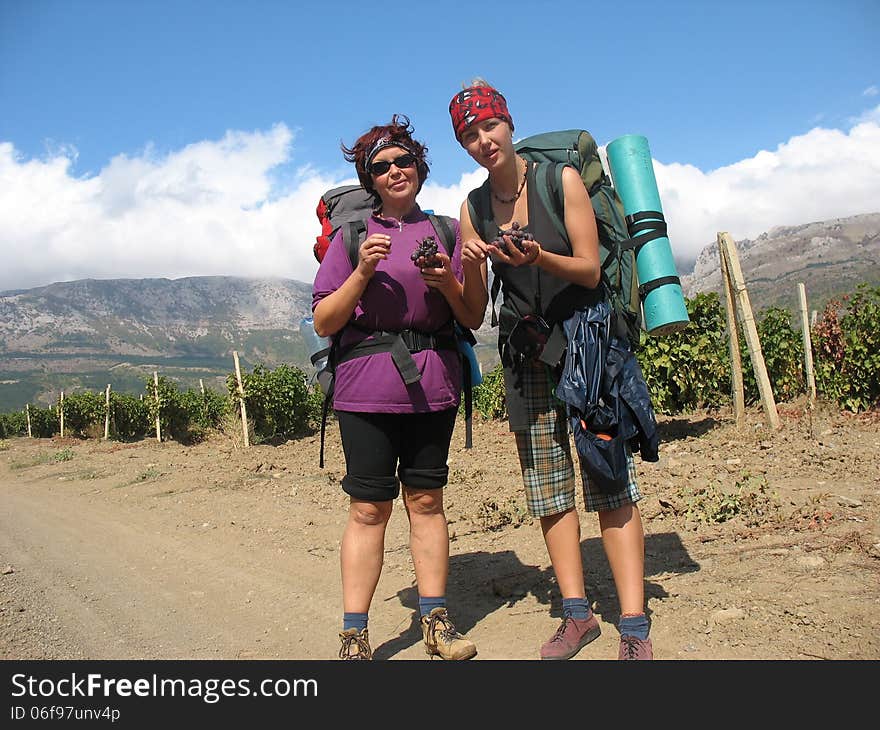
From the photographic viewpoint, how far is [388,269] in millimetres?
2666

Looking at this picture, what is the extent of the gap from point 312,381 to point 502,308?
0.97 m

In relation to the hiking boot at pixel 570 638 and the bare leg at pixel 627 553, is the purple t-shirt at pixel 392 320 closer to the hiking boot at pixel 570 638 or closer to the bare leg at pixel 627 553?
the bare leg at pixel 627 553

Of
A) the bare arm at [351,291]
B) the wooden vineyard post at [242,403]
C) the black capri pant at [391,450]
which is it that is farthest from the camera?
the wooden vineyard post at [242,403]

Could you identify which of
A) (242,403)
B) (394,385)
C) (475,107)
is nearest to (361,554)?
(394,385)

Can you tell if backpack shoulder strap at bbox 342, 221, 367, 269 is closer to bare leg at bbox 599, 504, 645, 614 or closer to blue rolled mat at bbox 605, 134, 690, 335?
blue rolled mat at bbox 605, 134, 690, 335

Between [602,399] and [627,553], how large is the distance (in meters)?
0.61

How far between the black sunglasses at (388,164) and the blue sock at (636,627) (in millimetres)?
1971

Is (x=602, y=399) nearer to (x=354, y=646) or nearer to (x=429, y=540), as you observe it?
(x=429, y=540)

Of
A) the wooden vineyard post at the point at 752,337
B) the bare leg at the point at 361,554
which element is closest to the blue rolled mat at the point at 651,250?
the bare leg at the point at 361,554

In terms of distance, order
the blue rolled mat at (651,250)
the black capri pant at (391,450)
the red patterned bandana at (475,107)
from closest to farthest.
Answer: the red patterned bandana at (475,107) → the black capri pant at (391,450) → the blue rolled mat at (651,250)

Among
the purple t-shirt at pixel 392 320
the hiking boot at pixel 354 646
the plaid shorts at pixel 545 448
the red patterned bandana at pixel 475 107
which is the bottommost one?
the hiking boot at pixel 354 646

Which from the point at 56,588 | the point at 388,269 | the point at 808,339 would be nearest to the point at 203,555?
the point at 56,588

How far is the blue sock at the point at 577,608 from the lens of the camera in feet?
9.00
